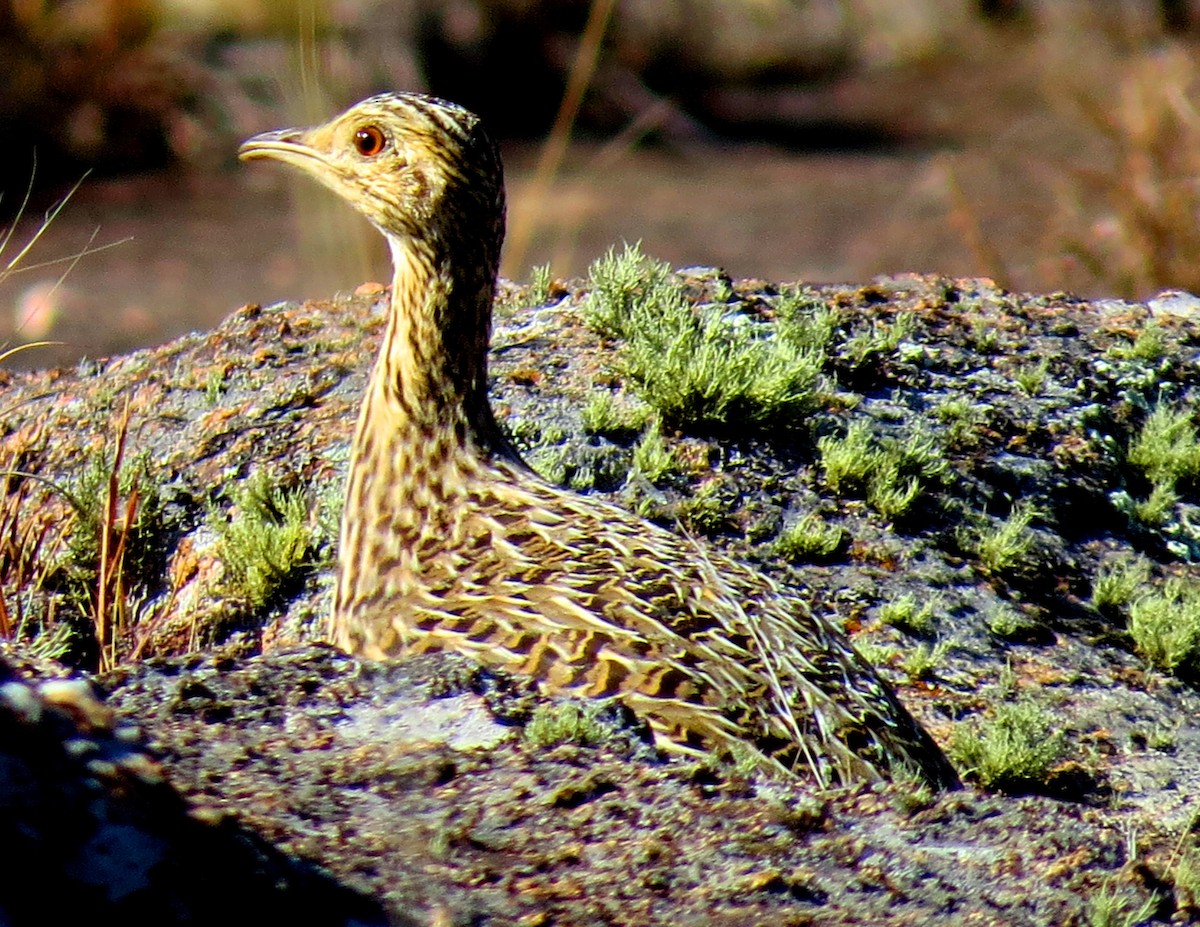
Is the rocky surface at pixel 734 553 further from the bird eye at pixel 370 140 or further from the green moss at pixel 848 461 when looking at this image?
the bird eye at pixel 370 140

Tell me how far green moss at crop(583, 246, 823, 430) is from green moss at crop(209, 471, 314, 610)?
118 cm

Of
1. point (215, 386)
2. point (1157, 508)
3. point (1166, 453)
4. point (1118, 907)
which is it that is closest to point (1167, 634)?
point (1157, 508)

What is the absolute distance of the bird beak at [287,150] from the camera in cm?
555

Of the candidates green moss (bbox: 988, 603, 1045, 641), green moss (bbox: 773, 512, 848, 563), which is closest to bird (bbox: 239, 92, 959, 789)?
green moss (bbox: 773, 512, 848, 563)

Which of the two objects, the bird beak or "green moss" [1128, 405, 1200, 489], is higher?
the bird beak

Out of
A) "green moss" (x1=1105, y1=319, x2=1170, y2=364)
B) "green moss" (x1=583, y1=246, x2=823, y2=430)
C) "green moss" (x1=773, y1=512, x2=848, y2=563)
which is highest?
"green moss" (x1=1105, y1=319, x2=1170, y2=364)

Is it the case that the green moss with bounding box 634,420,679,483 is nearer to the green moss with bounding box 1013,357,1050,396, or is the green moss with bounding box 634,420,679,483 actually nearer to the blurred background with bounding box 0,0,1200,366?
the green moss with bounding box 1013,357,1050,396

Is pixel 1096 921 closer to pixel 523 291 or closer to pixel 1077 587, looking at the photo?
pixel 1077 587

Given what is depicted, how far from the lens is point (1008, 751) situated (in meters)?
4.85

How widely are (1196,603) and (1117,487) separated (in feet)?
2.30

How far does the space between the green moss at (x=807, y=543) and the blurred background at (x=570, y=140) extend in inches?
205

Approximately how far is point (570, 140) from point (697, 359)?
36.7 feet

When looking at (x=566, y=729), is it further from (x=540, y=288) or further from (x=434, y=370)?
(x=540, y=288)

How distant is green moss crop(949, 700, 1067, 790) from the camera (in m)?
4.84
